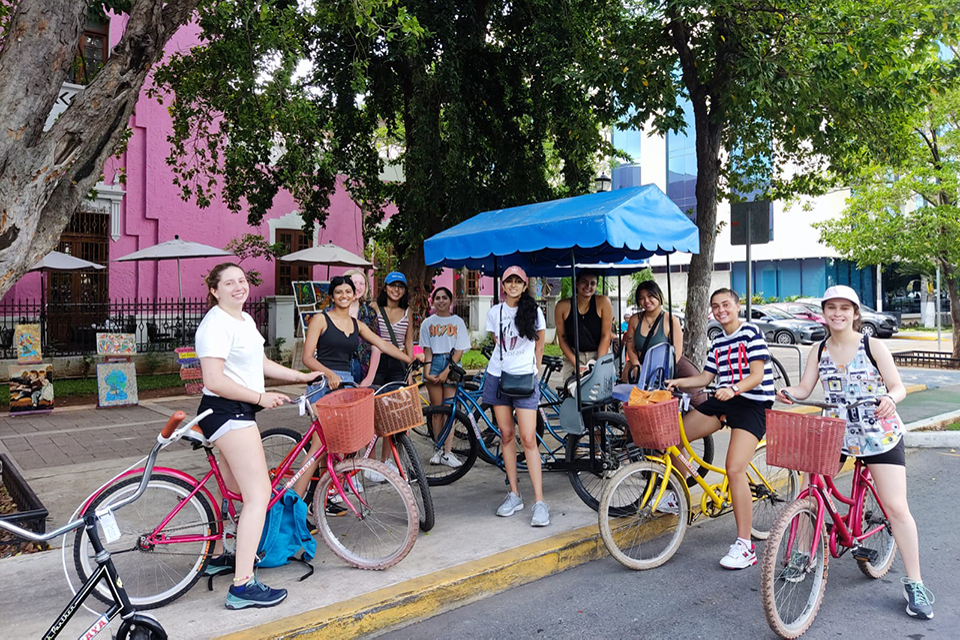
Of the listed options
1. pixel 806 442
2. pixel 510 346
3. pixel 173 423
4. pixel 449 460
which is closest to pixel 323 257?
pixel 449 460

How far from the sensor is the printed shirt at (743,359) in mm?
4715

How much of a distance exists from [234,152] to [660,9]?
22.2 feet

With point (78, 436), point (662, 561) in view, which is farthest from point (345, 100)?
point (662, 561)

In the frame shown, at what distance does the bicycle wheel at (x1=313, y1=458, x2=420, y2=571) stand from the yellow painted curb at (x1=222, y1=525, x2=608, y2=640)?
34cm

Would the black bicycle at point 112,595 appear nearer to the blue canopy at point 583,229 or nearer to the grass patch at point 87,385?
the blue canopy at point 583,229

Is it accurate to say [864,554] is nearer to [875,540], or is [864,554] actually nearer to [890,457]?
[875,540]

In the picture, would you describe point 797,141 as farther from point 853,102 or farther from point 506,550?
point 506,550

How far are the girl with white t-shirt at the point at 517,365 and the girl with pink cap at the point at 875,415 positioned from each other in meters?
1.91

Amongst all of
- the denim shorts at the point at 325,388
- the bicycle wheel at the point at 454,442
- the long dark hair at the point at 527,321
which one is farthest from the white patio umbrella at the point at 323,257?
the long dark hair at the point at 527,321

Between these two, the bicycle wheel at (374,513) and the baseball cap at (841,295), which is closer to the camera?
the baseball cap at (841,295)

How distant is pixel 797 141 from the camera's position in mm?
12305

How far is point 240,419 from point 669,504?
3039 mm

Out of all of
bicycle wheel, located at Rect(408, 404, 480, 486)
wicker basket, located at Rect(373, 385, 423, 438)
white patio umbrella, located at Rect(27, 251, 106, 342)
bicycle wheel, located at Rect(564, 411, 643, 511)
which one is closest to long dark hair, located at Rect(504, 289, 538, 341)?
bicycle wheel, located at Rect(564, 411, 643, 511)

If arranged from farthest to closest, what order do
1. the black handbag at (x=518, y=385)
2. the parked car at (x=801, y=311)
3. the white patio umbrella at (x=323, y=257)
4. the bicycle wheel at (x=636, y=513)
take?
the parked car at (x=801, y=311)
the white patio umbrella at (x=323, y=257)
the black handbag at (x=518, y=385)
the bicycle wheel at (x=636, y=513)
